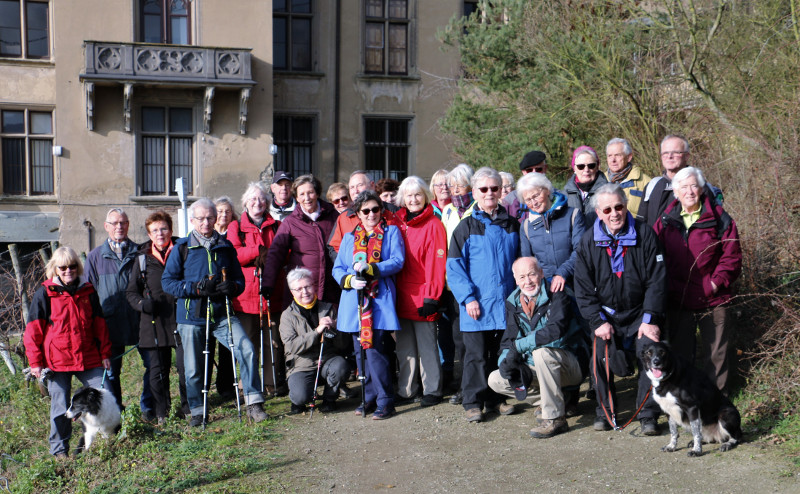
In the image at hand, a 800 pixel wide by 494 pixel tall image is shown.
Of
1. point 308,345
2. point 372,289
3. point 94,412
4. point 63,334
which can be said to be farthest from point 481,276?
point 63,334

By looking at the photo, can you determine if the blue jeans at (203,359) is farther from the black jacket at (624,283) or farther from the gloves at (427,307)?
the black jacket at (624,283)

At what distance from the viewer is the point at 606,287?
5953 mm

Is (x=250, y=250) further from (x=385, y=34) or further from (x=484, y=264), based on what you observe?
(x=385, y=34)

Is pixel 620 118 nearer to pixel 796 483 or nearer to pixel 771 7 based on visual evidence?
pixel 771 7

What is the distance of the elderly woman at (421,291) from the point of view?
7168mm

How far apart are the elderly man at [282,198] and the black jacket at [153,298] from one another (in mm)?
1356

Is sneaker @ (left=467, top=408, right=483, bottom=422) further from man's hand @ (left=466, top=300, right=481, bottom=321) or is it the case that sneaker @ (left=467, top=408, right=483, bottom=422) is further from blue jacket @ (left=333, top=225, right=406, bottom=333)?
blue jacket @ (left=333, top=225, right=406, bottom=333)

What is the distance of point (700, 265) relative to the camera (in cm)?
601

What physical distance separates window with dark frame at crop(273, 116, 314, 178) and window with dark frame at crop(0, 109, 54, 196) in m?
5.93

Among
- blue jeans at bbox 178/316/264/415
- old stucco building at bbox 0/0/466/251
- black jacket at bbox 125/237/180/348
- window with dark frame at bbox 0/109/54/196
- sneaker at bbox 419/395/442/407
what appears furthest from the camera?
window with dark frame at bbox 0/109/54/196

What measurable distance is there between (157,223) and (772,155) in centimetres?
547

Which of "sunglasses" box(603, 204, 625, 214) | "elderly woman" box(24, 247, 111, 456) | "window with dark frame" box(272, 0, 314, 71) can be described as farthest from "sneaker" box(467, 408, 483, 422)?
"window with dark frame" box(272, 0, 314, 71)

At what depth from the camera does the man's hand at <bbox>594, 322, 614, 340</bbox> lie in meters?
5.95

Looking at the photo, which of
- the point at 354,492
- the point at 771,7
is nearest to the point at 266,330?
the point at 354,492
